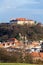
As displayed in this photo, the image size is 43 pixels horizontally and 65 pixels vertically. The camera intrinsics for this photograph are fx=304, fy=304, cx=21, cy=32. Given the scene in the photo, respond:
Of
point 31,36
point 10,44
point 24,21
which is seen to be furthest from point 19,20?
point 10,44

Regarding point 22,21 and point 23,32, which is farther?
point 22,21

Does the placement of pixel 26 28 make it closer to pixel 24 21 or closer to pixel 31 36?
pixel 31 36

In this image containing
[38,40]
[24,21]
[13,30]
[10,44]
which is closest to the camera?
[10,44]

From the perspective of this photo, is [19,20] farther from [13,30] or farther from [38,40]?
[38,40]

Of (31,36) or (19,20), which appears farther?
(19,20)

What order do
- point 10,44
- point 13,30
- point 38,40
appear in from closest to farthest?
point 10,44, point 38,40, point 13,30

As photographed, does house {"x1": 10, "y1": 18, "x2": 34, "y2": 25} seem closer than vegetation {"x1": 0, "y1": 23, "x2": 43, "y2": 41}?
No

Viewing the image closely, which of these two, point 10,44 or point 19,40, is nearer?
point 10,44

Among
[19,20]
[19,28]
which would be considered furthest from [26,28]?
[19,20]

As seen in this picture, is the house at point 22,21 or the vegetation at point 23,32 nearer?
the vegetation at point 23,32
